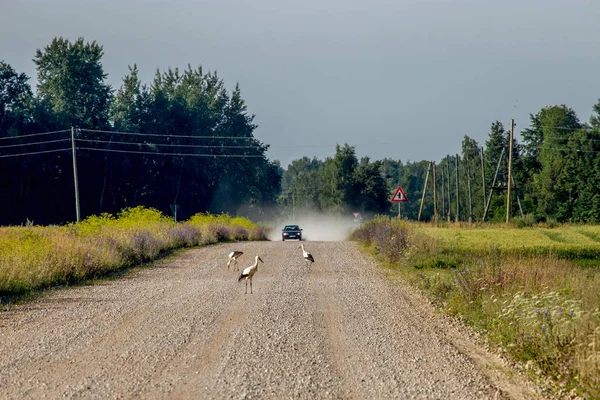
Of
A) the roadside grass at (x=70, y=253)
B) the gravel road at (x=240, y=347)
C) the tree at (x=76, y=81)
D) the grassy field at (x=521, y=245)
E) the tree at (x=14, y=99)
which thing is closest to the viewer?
the gravel road at (x=240, y=347)

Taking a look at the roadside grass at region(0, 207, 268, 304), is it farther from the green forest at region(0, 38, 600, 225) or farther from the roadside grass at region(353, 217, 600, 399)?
the green forest at region(0, 38, 600, 225)

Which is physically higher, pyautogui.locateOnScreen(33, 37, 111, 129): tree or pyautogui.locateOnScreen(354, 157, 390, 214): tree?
pyautogui.locateOnScreen(33, 37, 111, 129): tree

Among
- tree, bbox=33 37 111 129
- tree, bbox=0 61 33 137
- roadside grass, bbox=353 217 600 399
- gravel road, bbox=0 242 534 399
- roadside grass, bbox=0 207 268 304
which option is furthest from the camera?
tree, bbox=33 37 111 129

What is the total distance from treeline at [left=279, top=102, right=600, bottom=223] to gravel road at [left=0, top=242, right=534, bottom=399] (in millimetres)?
44974

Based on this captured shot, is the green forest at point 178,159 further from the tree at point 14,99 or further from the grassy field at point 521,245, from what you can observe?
the grassy field at point 521,245

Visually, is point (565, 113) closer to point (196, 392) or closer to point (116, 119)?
point (116, 119)

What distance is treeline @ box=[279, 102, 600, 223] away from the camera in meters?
83.7

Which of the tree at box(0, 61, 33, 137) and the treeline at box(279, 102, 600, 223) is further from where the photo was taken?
the treeline at box(279, 102, 600, 223)

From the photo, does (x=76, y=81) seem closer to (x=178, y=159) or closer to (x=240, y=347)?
(x=178, y=159)

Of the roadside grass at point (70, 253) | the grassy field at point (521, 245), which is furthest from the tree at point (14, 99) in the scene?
the grassy field at point (521, 245)

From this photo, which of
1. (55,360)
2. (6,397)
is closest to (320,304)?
(55,360)

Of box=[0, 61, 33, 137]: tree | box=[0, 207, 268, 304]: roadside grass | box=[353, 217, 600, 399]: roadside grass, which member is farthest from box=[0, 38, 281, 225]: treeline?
box=[353, 217, 600, 399]: roadside grass

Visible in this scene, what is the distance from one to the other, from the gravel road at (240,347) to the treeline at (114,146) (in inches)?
1765

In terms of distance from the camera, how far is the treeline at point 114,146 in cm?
7044
